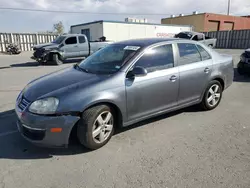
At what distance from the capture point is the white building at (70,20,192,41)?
23456 millimetres

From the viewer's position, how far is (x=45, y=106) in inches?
114

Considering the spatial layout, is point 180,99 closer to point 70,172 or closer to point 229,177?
point 229,177

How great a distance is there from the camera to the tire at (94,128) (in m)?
2.99

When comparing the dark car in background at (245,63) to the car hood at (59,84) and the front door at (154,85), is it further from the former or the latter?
the car hood at (59,84)

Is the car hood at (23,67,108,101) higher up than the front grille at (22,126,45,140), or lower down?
higher up

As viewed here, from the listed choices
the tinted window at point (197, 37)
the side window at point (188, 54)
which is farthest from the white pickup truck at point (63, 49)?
the side window at point (188, 54)

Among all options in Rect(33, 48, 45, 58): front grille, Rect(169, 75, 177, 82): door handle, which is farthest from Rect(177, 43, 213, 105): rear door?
Rect(33, 48, 45, 58): front grille

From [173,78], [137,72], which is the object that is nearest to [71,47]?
[173,78]

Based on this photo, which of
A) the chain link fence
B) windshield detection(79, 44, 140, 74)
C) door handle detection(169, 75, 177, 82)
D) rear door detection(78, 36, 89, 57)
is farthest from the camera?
the chain link fence

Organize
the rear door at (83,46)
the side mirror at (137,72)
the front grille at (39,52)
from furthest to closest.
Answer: the rear door at (83,46), the front grille at (39,52), the side mirror at (137,72)

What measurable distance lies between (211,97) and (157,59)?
1.73 meters

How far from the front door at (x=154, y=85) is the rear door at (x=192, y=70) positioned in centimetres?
19

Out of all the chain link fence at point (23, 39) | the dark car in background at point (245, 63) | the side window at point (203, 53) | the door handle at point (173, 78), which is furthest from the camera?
the chain link fence at point (23, 39)

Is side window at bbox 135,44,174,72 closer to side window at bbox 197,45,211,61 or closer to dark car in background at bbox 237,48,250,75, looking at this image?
side window at bbox 197,45,211,61
